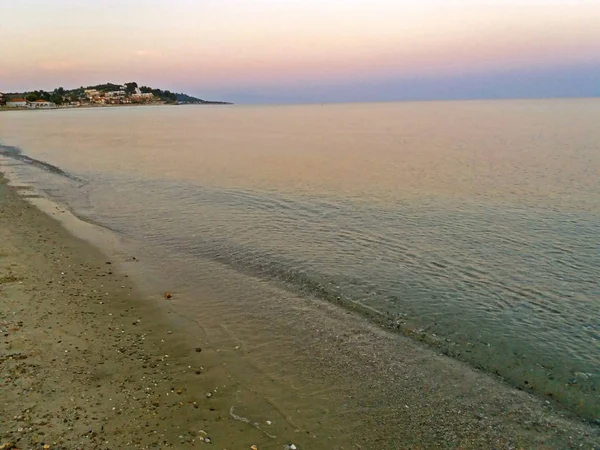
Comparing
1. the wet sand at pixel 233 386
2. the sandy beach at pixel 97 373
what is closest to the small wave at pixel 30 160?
the sandy beach at pixel 97 373

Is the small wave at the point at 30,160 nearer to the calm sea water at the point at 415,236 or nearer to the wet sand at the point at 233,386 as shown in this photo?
the calm sea water at the point at 415,236

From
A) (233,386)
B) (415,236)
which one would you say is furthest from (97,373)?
(415,236)

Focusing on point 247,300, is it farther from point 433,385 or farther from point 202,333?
point 433,385

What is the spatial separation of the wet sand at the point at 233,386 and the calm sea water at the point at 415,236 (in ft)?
4.22

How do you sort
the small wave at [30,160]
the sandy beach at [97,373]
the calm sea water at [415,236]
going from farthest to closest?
the small wave at [30,160] < the calm sea water at [415,236] < the sandy beach at [97,373]

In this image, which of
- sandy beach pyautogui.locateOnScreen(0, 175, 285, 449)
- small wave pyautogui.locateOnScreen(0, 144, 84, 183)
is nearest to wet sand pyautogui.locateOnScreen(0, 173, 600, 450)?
sandy beach pyautogui.locateOnScreen(0, 175, 285, 449)

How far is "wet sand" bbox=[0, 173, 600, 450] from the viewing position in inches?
295

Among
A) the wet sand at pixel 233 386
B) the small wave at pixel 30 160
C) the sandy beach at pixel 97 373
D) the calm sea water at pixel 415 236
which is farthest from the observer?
the small wave at pixel 30 160

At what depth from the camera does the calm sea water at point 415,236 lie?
11711 millimetres

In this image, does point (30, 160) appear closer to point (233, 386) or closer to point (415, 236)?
point (415, 236)

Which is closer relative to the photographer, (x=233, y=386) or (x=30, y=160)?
(x=233, y=386)

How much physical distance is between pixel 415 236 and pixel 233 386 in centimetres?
1333

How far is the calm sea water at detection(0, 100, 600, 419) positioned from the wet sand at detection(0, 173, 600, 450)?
1.29 meters

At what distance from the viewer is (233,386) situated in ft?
29.1
